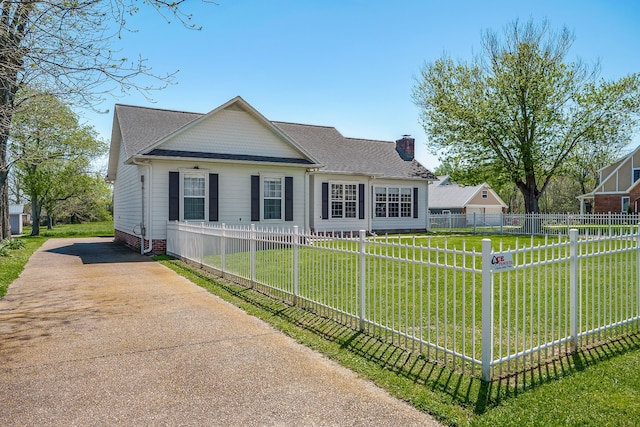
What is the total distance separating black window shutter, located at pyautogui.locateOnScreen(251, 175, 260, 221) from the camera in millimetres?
17156

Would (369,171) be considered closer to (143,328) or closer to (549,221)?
(549,221)

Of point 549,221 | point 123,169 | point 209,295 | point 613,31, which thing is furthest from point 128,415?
point 549,221

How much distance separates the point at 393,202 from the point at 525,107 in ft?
39.5

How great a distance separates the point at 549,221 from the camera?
80.1ft

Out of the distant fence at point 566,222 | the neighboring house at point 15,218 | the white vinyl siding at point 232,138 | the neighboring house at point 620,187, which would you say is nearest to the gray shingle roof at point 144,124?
the white vinyl siding at point 232,138

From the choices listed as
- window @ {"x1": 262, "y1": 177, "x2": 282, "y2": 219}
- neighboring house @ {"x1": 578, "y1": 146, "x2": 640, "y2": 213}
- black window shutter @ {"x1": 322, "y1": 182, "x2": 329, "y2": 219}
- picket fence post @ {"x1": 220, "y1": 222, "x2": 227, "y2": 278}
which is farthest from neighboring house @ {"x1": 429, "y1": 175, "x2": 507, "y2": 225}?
picket fence post @ {"x1": 220, "y1": 222, "x2": 227, "y2": 278}

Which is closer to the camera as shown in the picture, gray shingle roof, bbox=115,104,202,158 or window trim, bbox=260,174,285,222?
gray shingle roof, bbox=115,104,202,158

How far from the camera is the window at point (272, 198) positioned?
1756 cm

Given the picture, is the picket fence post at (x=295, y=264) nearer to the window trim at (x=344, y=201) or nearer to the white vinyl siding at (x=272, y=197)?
the white vinyl siding at (x=272, y=197)

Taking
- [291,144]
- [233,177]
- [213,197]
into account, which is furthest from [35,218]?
[291,144]

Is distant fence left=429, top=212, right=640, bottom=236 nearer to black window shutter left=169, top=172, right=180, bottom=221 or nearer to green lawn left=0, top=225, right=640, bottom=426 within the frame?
black window shutter left=169, top=172, right=180, bottom=221

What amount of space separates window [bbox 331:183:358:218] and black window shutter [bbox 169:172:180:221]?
25.6 feet

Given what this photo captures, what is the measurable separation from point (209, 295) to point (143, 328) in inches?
91.0

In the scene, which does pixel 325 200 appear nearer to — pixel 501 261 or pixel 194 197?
pixel 194 197
